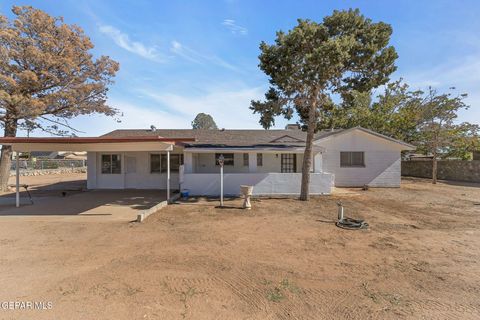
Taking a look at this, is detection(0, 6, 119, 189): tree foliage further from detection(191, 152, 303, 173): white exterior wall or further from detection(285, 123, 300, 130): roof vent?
detection(285, 123, 300, 130): roof vent

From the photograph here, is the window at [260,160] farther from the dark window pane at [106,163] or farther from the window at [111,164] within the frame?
the dark window pane at [106,163]

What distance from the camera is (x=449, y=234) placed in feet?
22.4

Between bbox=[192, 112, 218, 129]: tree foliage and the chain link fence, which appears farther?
bbox=[192, 112, 218, 129]: tree foliage

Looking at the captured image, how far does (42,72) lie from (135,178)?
8.21 m

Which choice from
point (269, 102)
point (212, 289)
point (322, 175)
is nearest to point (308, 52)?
point (269, 102)

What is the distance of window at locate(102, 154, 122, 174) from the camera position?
51.9 feet

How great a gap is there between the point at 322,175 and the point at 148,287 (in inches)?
446

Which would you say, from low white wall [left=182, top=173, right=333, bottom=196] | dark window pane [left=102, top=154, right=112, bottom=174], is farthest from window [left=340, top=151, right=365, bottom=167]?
dark window pane [left=102, top=154, right=112, bottom=174]

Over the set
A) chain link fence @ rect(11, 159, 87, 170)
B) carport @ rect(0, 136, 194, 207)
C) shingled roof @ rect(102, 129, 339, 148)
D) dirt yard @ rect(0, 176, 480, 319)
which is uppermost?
shingled roof @ rect(102, 129, 339, 148)

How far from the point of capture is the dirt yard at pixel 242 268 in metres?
3.38

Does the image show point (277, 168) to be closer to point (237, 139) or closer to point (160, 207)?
point (237, 139)

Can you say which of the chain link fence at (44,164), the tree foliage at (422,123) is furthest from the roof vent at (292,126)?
the chain link fence at (44,164)

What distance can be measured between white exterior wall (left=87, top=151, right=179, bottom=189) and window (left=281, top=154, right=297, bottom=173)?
6821 mm

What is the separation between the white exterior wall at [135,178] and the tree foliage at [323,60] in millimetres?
7794
